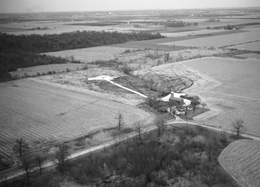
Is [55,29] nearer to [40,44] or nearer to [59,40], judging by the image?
[59,40]

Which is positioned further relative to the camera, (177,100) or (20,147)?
(177,100)

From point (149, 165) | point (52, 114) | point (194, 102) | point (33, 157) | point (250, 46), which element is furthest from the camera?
point (250, 46)

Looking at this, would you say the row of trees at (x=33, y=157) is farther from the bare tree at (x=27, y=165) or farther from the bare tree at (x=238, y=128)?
the bare tree at (x=238, y=128)

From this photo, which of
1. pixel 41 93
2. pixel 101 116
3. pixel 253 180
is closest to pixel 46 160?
pixel 101 116

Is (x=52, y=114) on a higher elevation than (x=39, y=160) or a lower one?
lower

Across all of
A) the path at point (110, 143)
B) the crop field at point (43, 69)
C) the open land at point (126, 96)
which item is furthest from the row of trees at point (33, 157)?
the crop field at point (43, 69)

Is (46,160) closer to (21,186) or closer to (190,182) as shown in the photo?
(21,186)

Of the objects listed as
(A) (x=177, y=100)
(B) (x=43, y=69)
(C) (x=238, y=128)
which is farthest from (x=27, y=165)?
(B) (x=43, y=69)
